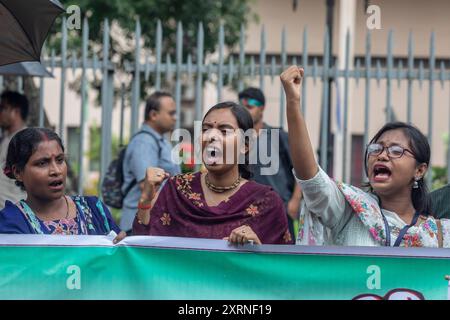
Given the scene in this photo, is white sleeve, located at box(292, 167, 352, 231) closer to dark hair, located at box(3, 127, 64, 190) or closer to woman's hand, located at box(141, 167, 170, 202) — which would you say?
woman's hand, located at box(141, 167, 170, 202)

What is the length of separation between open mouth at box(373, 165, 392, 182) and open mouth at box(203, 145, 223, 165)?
713 mm

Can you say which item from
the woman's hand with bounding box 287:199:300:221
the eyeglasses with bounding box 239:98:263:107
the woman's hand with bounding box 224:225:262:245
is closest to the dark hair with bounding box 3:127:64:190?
the woman's hand with bounding box 224:225:262:245

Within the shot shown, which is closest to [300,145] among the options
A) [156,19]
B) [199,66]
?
[199,66]

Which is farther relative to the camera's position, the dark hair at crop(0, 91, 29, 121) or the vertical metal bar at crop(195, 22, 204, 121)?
the vertical metal bar at crop(195, 22, 204, 121)

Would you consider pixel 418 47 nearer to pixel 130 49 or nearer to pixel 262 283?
pixel 130 49

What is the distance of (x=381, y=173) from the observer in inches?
174

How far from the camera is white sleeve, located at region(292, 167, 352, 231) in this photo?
4168 mm

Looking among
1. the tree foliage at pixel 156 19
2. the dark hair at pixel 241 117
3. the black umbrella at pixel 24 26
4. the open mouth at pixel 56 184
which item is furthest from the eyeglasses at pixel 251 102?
the tree foliage at pixel 156 19

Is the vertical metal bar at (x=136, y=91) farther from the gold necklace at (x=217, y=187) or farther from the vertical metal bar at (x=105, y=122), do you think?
the gold necklace at (x=217, y=187)

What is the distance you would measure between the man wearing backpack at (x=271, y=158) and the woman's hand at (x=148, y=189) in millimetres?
2496

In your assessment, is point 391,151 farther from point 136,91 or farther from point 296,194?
point 136,91

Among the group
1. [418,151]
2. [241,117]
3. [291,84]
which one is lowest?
[418,151]

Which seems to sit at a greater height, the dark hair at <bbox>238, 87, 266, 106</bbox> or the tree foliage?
the tree foliage

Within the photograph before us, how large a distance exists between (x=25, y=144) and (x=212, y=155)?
0.89 meters
